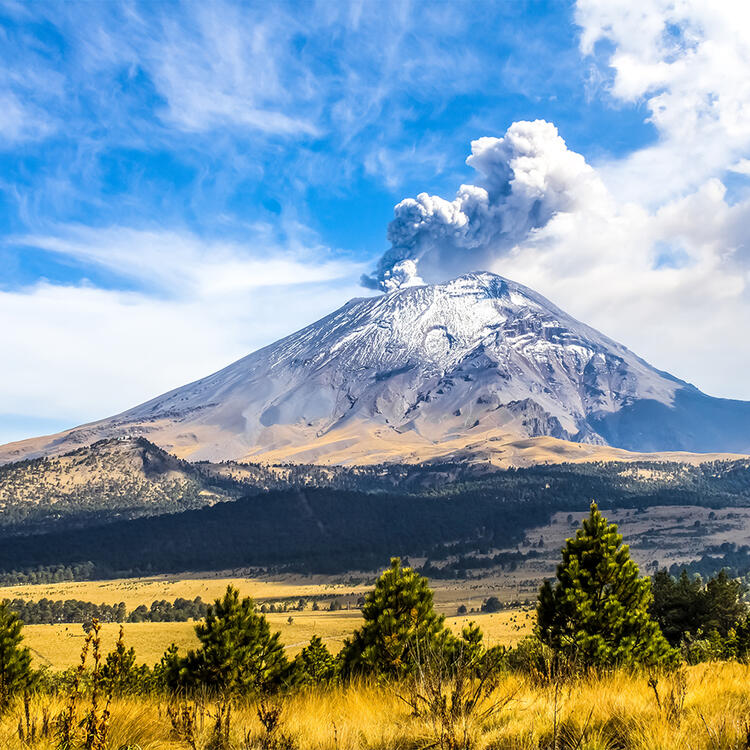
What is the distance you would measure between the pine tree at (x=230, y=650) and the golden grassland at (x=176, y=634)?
37808 millimetres

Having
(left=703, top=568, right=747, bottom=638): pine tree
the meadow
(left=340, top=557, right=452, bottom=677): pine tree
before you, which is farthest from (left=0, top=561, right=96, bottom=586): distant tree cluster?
(left=340, top=557, right=452, bottom=677): pine tree

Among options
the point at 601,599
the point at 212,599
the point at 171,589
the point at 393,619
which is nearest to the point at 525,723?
the point at 393,619

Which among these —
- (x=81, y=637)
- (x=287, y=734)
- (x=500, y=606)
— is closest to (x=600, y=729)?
(x=287, y=734)

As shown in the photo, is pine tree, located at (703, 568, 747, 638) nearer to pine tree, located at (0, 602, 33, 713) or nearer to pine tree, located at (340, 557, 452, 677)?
pine tree, located at (340, 557, 452, 677)

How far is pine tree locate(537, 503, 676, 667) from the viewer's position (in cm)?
2300

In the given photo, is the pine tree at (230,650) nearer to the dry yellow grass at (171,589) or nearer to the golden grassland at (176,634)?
the golden grassland at (176,634)

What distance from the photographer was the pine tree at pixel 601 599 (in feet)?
75.5

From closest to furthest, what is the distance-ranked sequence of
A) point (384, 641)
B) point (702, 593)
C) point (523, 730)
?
point (523, 730) < point (384, 641) < point (702, 593)

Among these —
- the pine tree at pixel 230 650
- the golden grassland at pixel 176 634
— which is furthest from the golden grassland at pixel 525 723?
the golden grassland at pixel 176 634

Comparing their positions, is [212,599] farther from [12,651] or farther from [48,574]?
[12,651]

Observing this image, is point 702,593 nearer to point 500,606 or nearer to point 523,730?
point 523,730

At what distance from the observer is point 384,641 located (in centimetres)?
1888

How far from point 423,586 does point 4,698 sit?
16973 mm

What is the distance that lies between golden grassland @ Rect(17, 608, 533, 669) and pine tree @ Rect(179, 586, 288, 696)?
124 feet
